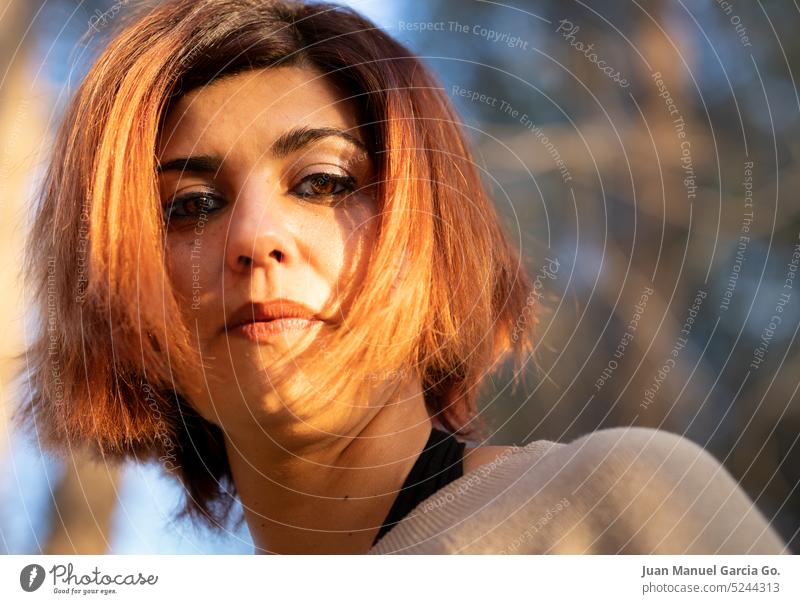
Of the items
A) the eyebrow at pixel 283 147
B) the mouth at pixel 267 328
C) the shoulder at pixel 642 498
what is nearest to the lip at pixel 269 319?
the mouth at pixel 267 328

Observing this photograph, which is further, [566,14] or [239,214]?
[566,14]

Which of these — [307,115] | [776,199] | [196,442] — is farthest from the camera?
[776,199]

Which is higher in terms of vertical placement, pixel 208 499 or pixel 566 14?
pixel 566 14

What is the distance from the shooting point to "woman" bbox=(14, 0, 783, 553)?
68cm

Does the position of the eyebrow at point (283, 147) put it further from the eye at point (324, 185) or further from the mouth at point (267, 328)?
the mouth at point (267, 328)

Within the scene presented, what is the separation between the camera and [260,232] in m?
0.68

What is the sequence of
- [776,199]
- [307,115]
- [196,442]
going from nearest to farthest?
1. [307,115]
2. [196,442]
3. [776,199]

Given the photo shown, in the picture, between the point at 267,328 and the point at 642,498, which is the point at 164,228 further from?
the point at 642,498

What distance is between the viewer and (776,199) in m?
0.94

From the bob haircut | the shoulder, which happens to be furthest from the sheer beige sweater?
the bob haircut

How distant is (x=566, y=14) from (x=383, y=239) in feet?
Answer: 1.32
